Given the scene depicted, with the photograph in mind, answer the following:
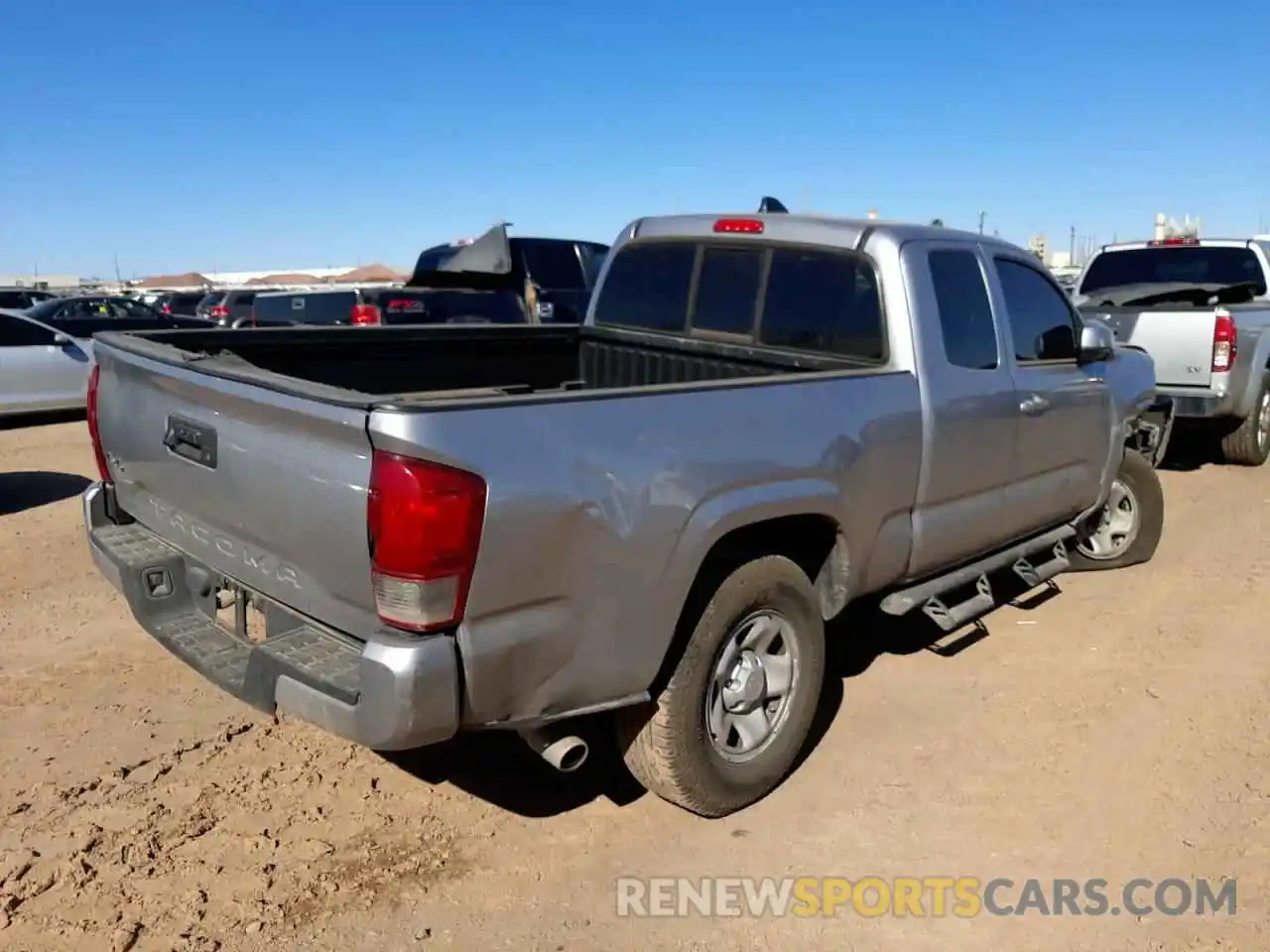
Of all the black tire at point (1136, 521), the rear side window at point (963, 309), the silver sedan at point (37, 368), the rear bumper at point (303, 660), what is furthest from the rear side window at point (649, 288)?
the silver sedan at point (37, 368)

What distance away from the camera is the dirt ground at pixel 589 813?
3.07 metres

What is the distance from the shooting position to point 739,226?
485 cm

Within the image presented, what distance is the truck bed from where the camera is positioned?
4.48m

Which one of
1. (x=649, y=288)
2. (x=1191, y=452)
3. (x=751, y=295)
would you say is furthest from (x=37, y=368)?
(x=1191, y=452)

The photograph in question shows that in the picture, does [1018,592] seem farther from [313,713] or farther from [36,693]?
[36,693]

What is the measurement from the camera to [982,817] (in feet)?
12.1

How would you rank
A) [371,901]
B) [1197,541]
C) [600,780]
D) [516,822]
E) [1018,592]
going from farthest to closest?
[1197,541], [1018,592], [600,780], [516,822], [371,901]

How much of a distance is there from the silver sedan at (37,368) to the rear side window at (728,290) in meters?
9.59

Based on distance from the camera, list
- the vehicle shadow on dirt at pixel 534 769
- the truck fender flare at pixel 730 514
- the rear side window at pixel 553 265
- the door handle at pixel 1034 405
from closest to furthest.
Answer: the truck fender flare at pixel 730 514 → the vehicle shadow on dirt at pixel 534 769 → the door handle at pixel 1034 405 → the rear side window at pixel 553 265

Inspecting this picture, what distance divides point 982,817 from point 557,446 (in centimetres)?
211

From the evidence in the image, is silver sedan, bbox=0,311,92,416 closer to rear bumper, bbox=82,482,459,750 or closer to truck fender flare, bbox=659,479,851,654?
rear bumper, bbox=82,482,459,750

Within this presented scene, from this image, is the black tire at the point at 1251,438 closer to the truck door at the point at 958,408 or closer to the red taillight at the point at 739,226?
the truck door at the point at 958,408

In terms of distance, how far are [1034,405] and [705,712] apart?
7.76 ft

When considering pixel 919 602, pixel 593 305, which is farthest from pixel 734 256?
pixel 919 602
